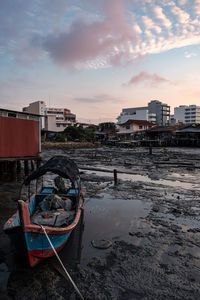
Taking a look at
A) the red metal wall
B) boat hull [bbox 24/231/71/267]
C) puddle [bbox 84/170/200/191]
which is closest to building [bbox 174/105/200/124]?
puddle [bbox 84/170/200/191]

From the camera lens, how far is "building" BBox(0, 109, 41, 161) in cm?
1514

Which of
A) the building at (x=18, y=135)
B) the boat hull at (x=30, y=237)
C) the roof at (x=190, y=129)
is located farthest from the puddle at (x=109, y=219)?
the roof at (x=190, y=129)

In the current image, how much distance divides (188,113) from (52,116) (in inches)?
3396

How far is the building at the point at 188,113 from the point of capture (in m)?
118

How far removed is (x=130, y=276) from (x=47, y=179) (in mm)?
13355

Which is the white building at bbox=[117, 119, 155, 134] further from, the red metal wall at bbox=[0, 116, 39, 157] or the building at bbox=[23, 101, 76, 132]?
the red metal wall at bbox=[0, 116, 39, 157]

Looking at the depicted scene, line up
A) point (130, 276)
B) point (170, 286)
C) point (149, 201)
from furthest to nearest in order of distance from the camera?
1. point (149, 201)
2. point (130, 276)
3. point (170, 286)

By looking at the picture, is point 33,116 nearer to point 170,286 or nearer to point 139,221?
point 139,221

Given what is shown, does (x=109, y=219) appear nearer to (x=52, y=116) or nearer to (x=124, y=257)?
(x=124, y=257)

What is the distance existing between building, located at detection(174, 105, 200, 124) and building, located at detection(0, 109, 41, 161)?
385 ft

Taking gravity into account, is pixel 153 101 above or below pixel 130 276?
above

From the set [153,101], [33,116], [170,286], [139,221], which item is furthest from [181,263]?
[153,101]

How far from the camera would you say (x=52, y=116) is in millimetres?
69500

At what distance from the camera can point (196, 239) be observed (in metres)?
7.26
